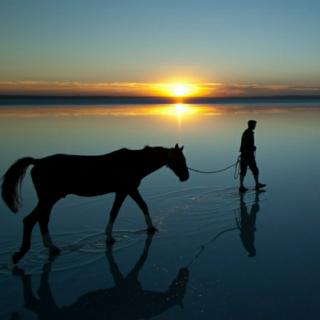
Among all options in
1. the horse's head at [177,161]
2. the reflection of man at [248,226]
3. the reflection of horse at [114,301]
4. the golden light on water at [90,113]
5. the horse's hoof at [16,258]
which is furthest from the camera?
the golden light on water at [90,113]

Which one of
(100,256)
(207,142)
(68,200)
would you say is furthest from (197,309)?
(207,142)

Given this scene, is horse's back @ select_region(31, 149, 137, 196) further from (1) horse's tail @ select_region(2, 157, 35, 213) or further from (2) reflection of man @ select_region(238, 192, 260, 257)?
(2) reflection of man @ select_region(238, 192, 260, 257)

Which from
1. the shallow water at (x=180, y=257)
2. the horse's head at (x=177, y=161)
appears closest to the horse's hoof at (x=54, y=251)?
the shallow water at (x=180, y=257)

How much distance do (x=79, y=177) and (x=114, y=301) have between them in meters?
2.42

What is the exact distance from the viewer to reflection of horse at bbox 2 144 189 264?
260 inches

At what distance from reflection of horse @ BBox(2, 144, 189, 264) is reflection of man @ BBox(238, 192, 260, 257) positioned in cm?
150

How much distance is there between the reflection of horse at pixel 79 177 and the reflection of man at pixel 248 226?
1.50m

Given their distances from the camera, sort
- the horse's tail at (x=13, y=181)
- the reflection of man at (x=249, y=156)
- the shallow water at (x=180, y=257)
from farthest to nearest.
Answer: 1. the reflection of man at (x=249, y=156)
2. the horse's tail at (x=13, y=181)
3. the shallow water at (x=180, y=257)

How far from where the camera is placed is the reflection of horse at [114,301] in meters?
4.86

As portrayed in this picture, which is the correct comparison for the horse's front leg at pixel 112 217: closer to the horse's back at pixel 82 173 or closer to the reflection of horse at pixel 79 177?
the reflection of horse at pixel 79 177

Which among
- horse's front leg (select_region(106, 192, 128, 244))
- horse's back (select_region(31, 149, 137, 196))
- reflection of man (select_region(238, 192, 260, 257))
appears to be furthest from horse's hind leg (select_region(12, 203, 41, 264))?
reflection of man (select_region(238, 192, 260, 257))

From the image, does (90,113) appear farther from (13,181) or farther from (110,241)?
(13,181)

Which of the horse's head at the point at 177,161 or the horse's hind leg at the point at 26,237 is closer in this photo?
the horse's hind leg at the point at 26,237

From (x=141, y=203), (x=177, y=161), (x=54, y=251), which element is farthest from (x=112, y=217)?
(x=177, y=161)
